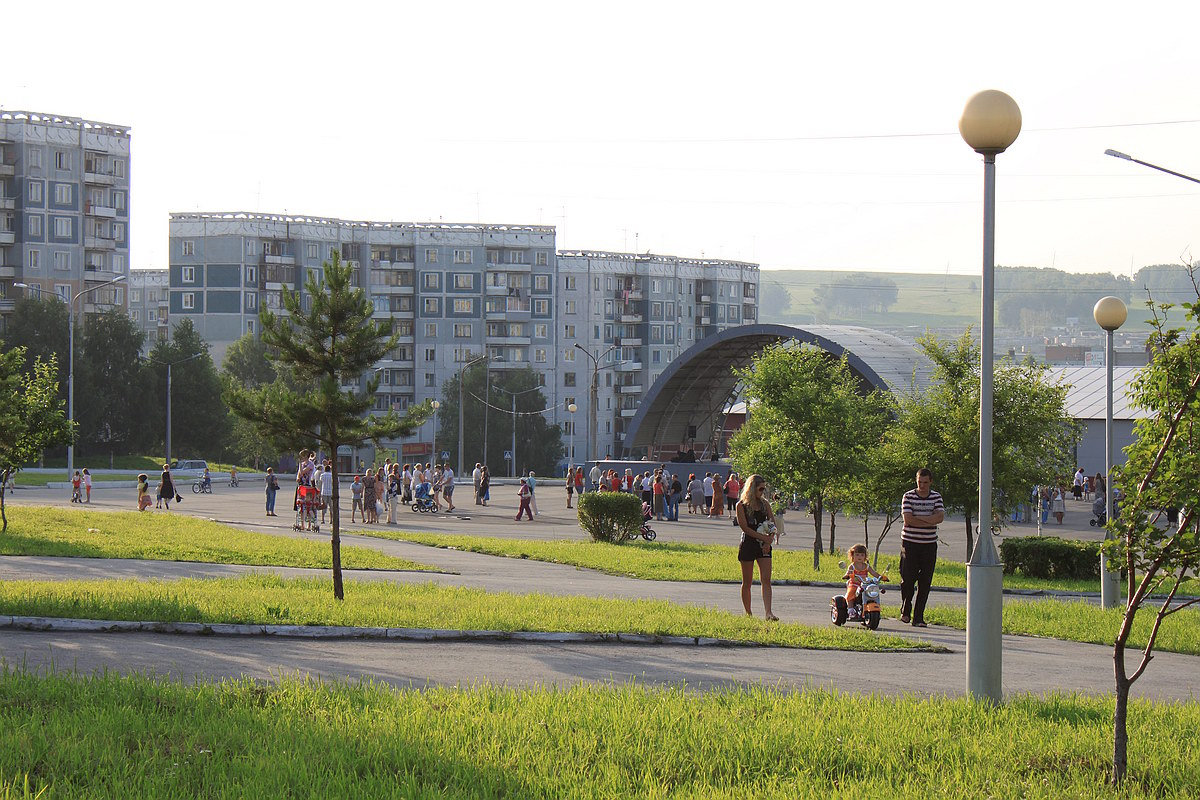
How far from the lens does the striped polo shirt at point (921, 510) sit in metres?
14.7

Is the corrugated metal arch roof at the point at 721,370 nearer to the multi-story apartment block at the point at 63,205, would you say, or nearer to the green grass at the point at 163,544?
the green grass at the point at 163,544

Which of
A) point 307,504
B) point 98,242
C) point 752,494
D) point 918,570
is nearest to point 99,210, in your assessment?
point 98,242

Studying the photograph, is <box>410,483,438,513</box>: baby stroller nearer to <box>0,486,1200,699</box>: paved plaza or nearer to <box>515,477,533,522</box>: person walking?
<box>515,477,533,522</box>: person walking

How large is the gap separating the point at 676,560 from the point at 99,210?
83.1m

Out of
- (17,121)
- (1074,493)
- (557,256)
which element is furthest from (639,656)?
(557,256)

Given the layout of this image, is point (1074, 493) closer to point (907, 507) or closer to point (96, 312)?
point (907, 507)

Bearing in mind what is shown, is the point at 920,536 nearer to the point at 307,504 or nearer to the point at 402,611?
the point at 402,611

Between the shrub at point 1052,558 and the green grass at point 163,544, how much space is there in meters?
11.6

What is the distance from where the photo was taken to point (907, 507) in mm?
14734

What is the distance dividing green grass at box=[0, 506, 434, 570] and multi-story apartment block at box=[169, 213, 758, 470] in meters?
73.0

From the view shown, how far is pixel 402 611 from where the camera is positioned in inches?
524

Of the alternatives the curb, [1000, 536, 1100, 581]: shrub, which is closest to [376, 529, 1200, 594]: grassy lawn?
[1000, 536, 1100, 581]: shrub

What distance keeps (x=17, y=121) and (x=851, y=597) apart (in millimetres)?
91550

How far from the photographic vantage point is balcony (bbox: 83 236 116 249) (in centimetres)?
9494
